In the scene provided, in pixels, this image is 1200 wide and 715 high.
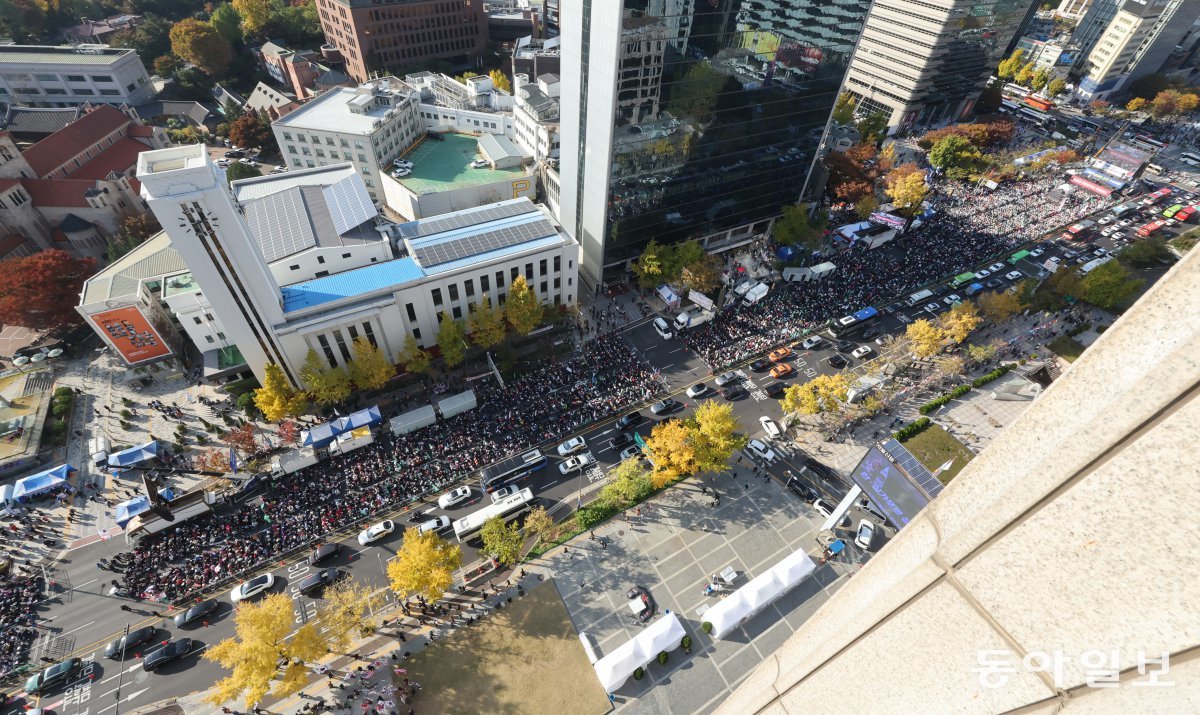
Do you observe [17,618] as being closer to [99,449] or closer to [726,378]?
[99,449]

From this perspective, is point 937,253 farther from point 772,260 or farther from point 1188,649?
point 1188,649

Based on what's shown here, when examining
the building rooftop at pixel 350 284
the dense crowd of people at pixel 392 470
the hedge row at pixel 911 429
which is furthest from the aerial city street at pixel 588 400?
the hedge row at pixel 911 429

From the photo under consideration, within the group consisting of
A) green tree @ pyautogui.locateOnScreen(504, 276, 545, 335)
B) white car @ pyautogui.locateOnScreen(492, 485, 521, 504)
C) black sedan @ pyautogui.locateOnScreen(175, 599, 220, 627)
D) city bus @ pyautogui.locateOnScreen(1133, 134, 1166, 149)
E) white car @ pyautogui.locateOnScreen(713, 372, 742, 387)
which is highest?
city bus @ pyautogui.locateOnScreen(1133, 134, 1166, 149)

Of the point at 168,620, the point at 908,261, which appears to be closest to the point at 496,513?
the point at 168,620

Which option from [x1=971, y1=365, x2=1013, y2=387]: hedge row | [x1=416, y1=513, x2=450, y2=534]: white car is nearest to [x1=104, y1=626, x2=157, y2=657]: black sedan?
[x1=416, y1=513, x2=450, y2=534]: white car

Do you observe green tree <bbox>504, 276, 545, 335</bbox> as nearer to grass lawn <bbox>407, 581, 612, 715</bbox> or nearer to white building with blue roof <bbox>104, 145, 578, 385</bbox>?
white building with blue roof <bbox>104, 145, 578, 385</bbox>

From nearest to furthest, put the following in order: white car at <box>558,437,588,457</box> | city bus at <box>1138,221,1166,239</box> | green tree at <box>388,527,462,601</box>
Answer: green tree at <box>388,527,462,601</box> → white car at <box>558,437,588,457</box> → city bus at <box>1138,221,1166,239</box>

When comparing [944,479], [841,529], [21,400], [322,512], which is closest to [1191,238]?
[944,479]

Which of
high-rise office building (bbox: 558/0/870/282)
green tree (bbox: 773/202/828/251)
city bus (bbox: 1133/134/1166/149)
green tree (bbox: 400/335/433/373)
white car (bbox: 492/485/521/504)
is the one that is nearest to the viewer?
white car (bbox: 492/485/521/504)
